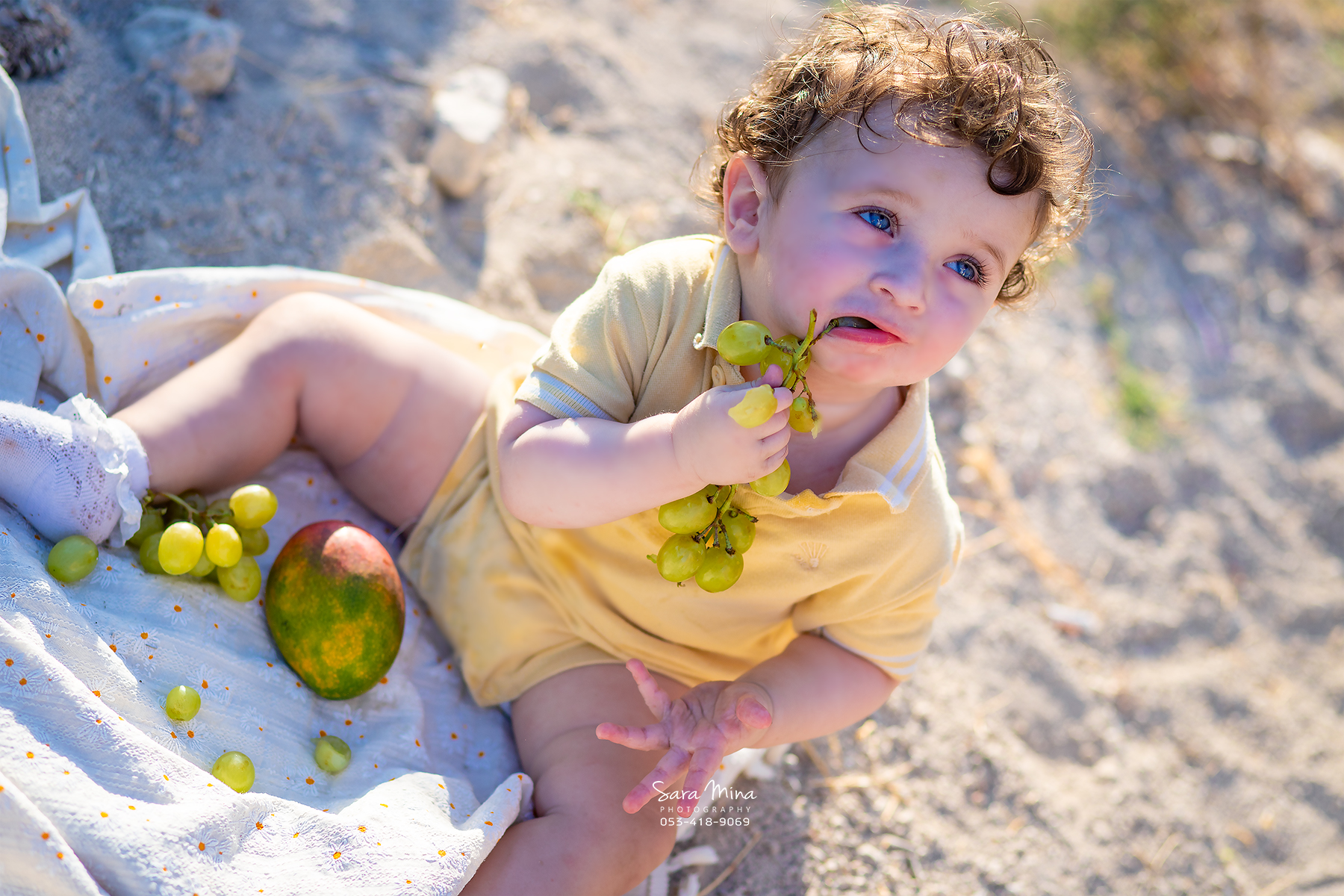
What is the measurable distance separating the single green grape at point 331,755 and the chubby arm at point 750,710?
464 millimetres

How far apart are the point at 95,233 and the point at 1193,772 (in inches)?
116

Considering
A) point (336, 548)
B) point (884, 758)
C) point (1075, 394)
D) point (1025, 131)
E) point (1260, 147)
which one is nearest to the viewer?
point (1025, 131)

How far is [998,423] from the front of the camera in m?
3.02

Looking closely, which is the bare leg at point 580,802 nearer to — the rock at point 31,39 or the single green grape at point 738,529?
the single green grape at point 738,529

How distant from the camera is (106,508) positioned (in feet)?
5.35

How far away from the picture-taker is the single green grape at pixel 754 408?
128 centimetres

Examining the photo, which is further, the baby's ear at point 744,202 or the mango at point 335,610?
the mango at point 335,610

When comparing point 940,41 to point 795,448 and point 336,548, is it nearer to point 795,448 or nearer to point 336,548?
point 795,448

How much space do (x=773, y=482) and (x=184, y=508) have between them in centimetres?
109

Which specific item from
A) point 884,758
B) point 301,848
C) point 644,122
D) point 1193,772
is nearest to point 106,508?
point 301,848

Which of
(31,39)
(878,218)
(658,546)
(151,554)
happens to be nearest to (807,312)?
(878,218)

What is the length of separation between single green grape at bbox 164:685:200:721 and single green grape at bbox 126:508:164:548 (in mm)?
316

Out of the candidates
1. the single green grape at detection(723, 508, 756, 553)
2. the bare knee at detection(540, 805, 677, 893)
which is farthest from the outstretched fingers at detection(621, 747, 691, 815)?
the single green grape at detection(723, 508, 756, 553)

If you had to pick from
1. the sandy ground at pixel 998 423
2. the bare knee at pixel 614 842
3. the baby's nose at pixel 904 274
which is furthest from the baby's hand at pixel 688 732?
the baby's nose at pixel 904 274
